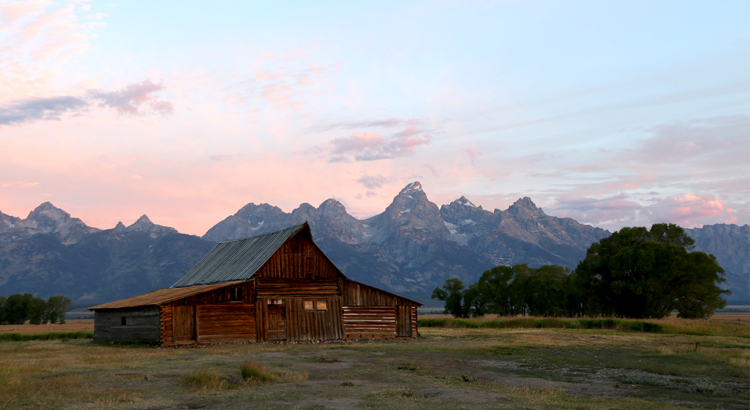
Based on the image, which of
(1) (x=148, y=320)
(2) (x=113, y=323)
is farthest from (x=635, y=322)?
(2) (x=113, y=323)

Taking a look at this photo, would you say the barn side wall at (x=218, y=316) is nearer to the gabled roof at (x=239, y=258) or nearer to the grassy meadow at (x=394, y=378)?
the gabled roof at (x=239, y=258)

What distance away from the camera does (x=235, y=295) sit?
126 ft

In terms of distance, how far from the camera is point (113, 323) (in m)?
41.1

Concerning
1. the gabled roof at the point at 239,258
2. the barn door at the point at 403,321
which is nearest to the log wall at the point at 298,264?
the gabled roof at the point at 239,258

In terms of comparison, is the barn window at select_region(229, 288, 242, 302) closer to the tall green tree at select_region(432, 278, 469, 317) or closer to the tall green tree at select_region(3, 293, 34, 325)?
the tall green tree at select_region(432, 278, 469, 317)

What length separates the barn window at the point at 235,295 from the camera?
38.2 metres

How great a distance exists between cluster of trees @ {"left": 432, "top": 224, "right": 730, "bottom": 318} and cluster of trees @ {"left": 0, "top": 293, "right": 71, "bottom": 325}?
6814 cm

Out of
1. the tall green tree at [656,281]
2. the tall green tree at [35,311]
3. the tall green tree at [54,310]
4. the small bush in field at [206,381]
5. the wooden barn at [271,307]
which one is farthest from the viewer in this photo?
the tall green tree at [54,310]

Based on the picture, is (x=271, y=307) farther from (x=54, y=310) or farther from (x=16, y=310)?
(x=54, y=310)

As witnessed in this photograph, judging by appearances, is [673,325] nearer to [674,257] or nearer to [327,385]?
[674,257]

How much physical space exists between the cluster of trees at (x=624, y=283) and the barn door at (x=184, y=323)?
4573 centimetres

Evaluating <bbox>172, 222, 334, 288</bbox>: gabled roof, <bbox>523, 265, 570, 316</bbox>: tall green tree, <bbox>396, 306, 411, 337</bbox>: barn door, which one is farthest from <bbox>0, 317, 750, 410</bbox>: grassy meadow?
<bbox>523, 265, 570, 316</bbox>: tall green tree

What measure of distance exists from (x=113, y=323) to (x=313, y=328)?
1409cm

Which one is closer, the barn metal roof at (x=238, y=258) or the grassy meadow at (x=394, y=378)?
the grassy meadow at (x=394, y=378)
